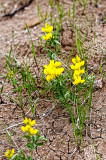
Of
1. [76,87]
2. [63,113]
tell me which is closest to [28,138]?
[63,113]

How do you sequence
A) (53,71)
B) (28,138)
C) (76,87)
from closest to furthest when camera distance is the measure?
1. (28,138)
2. (53,71)
3. (76,87)

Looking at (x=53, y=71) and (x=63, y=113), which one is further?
(x=63, y=113)

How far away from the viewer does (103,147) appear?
218 centimetres

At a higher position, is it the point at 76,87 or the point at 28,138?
the point at 76,87

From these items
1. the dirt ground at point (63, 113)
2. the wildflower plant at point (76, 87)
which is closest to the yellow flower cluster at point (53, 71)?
the wildflower plant at point (76, 87)

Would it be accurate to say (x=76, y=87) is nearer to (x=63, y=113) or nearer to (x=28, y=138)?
(x=63, y=113)

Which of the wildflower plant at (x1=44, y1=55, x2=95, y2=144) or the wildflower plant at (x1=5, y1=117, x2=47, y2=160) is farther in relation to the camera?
the wildflower plant at (x1=44, y1=55, x2=95, y2=144)

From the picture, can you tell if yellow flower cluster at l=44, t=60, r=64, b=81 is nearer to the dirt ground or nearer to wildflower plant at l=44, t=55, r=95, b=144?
wildflower plant at l=44, t=55, r=95, b=144

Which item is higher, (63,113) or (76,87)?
(76,87)

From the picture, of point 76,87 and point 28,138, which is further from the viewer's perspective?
point 76,87

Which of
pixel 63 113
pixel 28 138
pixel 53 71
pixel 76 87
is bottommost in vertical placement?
pixel 63 113

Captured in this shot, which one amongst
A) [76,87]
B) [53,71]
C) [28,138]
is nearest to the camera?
[28,138]

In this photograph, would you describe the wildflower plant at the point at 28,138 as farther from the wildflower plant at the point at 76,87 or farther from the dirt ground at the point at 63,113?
the wildflower plant at the point at 76,87

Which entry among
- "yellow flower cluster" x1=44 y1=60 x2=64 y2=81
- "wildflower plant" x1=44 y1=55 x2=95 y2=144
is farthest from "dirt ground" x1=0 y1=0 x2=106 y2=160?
"yellow flower cluster" x1=44 y1=60 x2=64 y2=81
